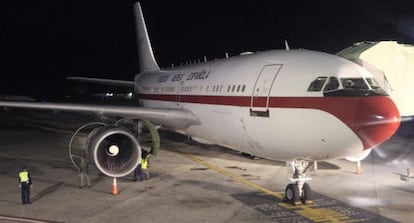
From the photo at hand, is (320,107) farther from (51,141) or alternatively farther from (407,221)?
(51,141)

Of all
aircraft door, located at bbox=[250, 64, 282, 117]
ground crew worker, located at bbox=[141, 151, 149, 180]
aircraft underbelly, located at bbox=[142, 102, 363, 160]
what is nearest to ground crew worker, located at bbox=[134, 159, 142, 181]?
ground crew worker, located at bbox=[141, 151, 149, 180]

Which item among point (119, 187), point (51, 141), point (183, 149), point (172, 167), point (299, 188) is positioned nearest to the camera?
point (299, 188)

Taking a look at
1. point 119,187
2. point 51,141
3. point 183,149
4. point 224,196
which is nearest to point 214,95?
point 224,196

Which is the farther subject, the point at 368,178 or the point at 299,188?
the point at 368,178

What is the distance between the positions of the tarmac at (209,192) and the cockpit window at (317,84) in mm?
2969

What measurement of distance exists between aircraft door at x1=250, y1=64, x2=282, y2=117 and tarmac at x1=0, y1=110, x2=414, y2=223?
8.04ft

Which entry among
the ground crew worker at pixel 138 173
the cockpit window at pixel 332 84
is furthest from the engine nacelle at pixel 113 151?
the cockpit window at pixel 332 84

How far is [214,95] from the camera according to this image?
13.4 meters

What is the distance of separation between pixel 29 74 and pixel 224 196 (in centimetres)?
10949

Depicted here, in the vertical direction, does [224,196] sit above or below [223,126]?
below

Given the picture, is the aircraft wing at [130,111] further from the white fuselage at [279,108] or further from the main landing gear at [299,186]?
the main landing gear at [299,186]

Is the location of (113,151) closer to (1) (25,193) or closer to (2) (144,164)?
(2) (144,164)

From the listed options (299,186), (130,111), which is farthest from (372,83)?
(130,111)

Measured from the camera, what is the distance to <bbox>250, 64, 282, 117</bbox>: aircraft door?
34.2 feet
